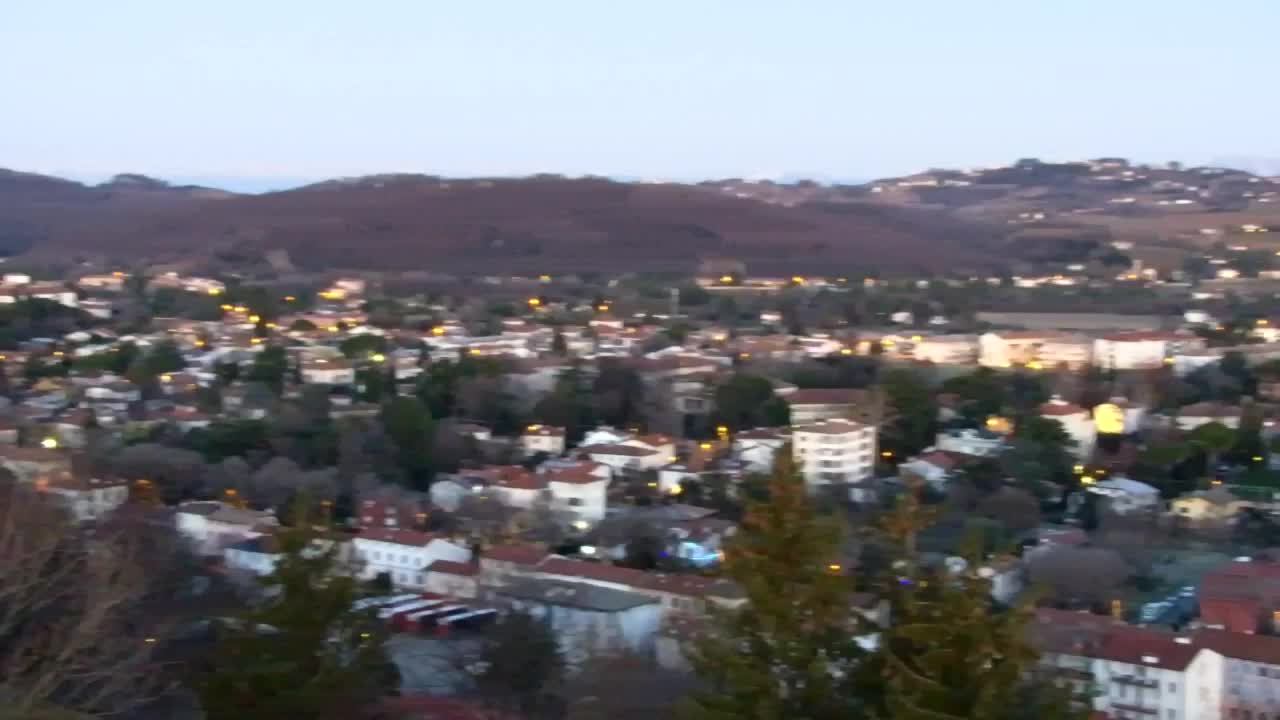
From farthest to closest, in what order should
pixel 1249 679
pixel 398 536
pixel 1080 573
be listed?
pixel 398 536
pixel 1080 573
pixel 1249 679

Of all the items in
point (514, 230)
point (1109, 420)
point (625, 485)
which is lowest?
point (625, 485)

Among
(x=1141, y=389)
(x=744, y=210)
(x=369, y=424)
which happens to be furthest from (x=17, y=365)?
(x=744, y=210)

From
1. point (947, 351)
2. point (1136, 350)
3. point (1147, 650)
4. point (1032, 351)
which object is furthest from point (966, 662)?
point (947, 351)

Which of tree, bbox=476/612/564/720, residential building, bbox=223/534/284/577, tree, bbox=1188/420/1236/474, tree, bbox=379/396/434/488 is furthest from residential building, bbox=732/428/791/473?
tree, bbox=476/612/564/720

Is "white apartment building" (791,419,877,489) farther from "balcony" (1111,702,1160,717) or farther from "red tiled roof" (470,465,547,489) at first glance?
"balcony" (1111,702,1160,717)

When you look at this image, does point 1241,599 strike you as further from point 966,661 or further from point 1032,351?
point 1032,351

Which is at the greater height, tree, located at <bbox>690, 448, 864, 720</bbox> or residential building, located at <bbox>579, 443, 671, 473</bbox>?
tree, located at <bbox>690, 448, 864, 720</bbox>
